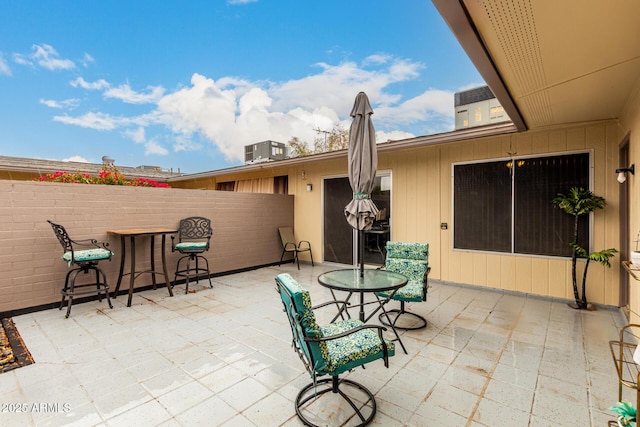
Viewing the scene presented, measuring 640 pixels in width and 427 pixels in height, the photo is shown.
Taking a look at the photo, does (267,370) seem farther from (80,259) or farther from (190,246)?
(190,246)

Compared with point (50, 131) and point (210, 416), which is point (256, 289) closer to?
point (210, 416)

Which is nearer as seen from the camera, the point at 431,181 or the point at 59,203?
the point at 59,203

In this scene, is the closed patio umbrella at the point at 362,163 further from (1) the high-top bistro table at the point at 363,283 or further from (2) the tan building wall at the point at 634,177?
(2) the tan building wall at the point at 634,177

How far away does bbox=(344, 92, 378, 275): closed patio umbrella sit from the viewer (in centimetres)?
318

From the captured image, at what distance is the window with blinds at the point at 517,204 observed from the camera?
4367 mm

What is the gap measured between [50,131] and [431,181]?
2094 cm

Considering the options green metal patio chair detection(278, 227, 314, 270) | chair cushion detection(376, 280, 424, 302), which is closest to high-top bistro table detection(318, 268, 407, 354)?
chair cushion detection(376, 280, 424, 302)

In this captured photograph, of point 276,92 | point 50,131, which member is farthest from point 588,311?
point 50,131

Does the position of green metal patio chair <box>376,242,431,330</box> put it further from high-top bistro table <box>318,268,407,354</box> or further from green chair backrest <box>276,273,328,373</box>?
green chair backrest <box>276,273,328,373</box>

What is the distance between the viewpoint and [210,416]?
1.95 metres

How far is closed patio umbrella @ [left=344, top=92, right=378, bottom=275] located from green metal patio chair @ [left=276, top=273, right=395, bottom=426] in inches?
46.8

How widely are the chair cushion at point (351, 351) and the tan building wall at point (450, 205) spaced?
378 centimetres

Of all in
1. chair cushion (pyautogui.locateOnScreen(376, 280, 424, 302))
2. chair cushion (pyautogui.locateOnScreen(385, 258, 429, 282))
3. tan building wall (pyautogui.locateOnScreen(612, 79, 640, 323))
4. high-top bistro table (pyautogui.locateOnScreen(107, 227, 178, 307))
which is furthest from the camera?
high-top bistro table (pyautogui.locateOnScreen(107, 227, 178, 307))

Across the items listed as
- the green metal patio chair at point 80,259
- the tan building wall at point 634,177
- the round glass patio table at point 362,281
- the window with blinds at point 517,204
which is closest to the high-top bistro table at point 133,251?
the green metal patio chair at point 80,259
